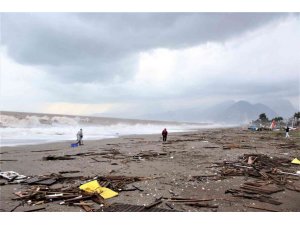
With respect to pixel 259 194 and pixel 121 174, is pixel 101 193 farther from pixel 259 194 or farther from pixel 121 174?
pixel 259 194

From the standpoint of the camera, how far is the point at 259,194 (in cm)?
962

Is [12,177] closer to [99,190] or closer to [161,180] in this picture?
[99,190]

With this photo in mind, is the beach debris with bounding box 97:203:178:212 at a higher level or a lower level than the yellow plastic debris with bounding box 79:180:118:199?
lower

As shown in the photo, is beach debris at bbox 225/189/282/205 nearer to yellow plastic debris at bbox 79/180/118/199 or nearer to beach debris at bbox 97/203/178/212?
beach debris at bbox 97/203/178/212

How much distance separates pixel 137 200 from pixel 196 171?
5252mm

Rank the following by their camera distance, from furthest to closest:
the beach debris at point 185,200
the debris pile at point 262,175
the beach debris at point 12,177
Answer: the beach debris at point 12,177
the debris pile at point 262,175
the beach debris at point 185,200

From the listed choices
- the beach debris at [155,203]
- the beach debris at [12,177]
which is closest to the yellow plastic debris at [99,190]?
the beach debris at [155,203]

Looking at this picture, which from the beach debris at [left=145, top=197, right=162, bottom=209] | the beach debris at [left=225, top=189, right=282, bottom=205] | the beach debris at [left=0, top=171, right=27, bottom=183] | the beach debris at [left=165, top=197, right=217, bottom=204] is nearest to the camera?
the beach debris at [left=145, top=197, right=162, bottom=209]

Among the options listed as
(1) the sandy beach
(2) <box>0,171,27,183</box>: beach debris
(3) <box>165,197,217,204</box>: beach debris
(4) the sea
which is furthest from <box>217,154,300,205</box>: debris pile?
(4) the sea

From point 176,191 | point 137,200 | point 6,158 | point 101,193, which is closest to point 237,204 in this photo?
point 176,191

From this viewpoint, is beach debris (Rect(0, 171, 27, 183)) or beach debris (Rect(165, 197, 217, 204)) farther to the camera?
beach debris (Rect(0, 171, 27, 183))

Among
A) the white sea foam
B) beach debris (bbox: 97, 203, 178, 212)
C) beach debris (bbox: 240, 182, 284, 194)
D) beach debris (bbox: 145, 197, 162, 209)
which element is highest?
the white sea foam

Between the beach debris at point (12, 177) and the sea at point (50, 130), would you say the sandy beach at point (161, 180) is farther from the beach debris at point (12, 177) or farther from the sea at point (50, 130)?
the sea at point (50, 130)

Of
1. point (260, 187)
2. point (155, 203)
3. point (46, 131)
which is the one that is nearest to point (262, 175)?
point (260, 187)
